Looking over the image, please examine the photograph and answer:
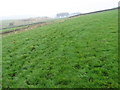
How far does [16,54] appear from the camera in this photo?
66.3 ft

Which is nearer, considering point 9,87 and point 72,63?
point 9,87

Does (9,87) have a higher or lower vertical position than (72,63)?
lower

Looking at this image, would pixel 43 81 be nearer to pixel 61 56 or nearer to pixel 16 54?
pixel 61 56

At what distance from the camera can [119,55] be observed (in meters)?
14.4

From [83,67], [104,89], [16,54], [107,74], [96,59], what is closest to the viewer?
[104,89]

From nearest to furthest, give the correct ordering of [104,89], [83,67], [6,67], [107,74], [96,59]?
[104,89] < [107,74] < [83,67] < [96,59] < [6,67]

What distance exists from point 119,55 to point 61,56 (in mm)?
6128

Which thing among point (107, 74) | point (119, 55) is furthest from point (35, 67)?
point (119, 55)

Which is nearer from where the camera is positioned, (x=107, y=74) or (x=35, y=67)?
(x=107, y=74)

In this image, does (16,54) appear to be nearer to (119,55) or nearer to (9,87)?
(9,87)

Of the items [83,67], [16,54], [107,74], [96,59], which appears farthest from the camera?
[16,54]

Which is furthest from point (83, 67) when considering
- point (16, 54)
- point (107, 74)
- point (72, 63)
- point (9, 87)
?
point (16, 54)

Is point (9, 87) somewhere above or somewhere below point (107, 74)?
below

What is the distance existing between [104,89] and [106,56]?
5281mm
